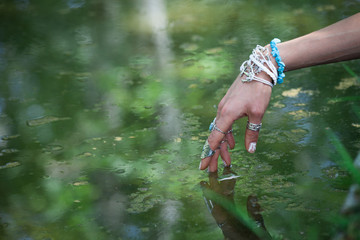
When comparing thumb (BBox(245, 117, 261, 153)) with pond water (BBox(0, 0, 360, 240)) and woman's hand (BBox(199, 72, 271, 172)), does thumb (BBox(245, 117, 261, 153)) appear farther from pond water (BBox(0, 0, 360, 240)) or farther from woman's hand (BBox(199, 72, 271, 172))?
pond water (BBox(0, 0, 360, 240))

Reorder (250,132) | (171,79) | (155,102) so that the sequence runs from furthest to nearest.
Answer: (171,79) < (155,102) < (250,132)

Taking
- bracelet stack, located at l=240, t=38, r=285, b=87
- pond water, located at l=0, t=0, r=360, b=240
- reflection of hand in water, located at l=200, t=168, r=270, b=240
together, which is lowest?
reflection of hand in water, located at l=200, t=168, r=270, b=240

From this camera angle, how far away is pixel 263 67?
5.71 feet

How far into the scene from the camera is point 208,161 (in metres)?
1.88

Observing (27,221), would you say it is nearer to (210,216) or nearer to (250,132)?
(210,216)

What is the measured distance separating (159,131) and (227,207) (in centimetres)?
71

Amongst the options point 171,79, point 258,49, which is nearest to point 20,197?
point 258,49

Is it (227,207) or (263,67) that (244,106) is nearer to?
(263,67)

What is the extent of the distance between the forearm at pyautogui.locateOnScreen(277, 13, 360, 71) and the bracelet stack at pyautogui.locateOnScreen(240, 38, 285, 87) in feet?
0.09

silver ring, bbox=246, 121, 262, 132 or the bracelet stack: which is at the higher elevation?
the bracelet stack

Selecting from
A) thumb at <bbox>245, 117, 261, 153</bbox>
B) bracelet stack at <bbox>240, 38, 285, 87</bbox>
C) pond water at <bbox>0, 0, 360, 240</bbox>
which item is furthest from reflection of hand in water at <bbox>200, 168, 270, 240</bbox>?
bracelet stack at <bbox>240, 38, 285, 87</bbox>

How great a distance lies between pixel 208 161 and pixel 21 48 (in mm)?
2185

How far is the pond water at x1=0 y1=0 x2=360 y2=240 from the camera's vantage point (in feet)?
5.78

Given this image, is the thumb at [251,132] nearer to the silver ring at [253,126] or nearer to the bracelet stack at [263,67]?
the silver ring at [253,126]
